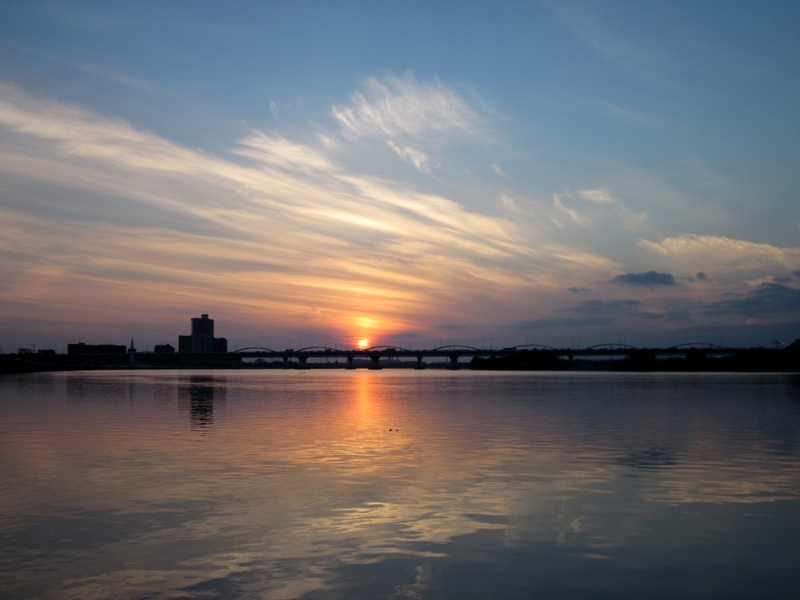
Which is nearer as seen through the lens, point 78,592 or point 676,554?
point 78,592

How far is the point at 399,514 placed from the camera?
14.7 m

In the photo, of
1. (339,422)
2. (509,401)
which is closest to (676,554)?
(339,422)

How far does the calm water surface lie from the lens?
10578 mm

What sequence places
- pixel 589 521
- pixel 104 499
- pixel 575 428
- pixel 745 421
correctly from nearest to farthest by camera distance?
1. pixel 589 521
2. pixel 104 499
3. pixel 575 428
4. pixel 745 421

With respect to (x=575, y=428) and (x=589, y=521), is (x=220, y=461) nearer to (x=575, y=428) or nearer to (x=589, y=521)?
(x=589, y=521)

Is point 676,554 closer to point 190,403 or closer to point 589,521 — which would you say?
point 589,521

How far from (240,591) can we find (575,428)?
79.3 ft

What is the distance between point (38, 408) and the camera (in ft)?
144

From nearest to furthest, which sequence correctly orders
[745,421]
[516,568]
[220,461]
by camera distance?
1. [516,568]
2. [220,461]
3. [745,421]

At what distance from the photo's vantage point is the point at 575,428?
3186 centimetres

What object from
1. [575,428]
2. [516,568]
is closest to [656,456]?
[575,428]

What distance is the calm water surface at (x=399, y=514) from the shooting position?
34.7 ft

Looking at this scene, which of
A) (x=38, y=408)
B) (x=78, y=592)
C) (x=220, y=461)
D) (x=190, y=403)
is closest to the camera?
(x=78, y=592)

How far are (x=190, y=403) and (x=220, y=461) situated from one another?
97.3 ft
